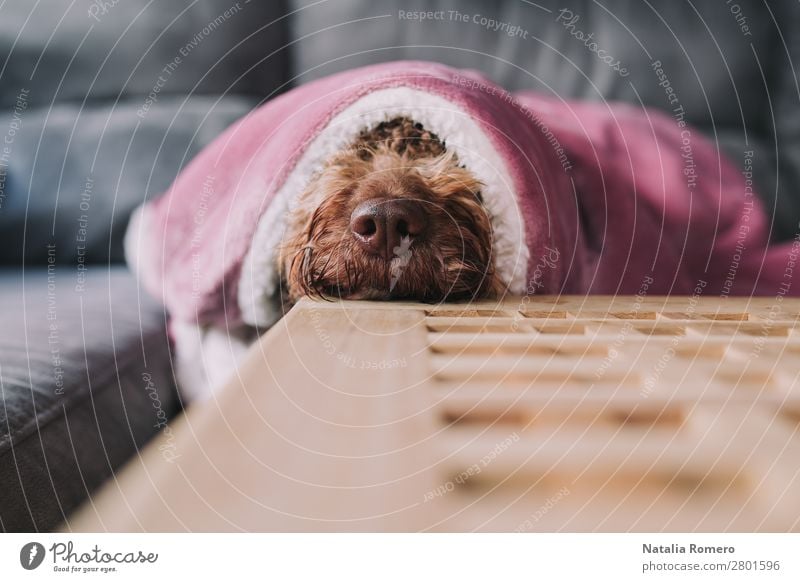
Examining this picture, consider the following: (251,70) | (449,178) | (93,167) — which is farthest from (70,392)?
(251,70)

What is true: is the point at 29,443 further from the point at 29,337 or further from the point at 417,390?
the point at 417,390

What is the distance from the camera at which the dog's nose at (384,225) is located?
2.08 ft

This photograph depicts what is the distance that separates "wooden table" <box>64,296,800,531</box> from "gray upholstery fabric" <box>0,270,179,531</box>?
0.22 metres

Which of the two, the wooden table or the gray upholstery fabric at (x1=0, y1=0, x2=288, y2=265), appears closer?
the wooden table

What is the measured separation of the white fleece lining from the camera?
70 centimetres

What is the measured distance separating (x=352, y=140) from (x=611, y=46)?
0.92 metres

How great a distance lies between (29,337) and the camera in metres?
0.64

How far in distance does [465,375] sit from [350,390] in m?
0.07

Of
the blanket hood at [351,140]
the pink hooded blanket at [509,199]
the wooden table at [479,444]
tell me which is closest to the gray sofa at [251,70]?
the pink hooded blanket at [509,199]

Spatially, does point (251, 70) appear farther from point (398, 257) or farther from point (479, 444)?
point (479, 444)

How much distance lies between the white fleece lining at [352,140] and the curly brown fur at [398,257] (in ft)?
0.04

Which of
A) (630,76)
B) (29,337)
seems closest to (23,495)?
(29,337)

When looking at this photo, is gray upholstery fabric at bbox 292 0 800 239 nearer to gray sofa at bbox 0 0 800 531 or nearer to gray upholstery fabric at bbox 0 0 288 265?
gray sofa at bbox 0 0 800 531

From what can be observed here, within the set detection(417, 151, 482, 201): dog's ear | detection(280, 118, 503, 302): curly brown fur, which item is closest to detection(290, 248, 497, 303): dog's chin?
detection(280, 118, 503, 302): curly brown fur
